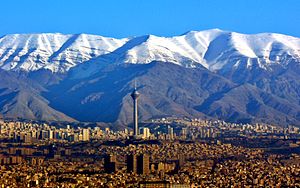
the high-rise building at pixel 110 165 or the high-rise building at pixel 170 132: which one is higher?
the high-rise building at pixel 170 132

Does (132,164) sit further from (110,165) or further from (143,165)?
(110,165)

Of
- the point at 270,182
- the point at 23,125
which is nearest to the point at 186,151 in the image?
the point at 270,182

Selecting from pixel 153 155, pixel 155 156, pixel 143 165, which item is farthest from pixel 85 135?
pixel 143 165

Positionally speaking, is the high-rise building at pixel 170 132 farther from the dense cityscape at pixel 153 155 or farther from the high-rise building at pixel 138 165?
the high-rise building at pixel 138 165

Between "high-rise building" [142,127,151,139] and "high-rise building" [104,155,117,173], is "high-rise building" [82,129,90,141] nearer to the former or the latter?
"high-rise building" [142,127,151,139]

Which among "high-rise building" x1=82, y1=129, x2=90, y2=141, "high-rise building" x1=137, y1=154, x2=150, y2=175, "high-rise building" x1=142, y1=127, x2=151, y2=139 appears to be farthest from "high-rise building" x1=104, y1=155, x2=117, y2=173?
"high-rise building" x1=82, y1=129, x2=90, y2=141

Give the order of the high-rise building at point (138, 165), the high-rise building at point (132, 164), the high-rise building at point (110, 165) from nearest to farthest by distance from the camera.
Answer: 1. the high-rise building at point (138, 165)
2. the high-rise building at point (132, 164)
3. the high-rise building at point (110, 165)

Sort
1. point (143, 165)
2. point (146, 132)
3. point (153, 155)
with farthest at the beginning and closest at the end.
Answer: point (146, 132) → point (153, 155) → point (143, 165)

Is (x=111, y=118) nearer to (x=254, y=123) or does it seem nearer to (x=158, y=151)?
(x=254, y=123)

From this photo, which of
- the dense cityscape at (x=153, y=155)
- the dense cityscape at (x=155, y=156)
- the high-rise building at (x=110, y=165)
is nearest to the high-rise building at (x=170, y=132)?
the dense cityscape at (x=155, y=156)

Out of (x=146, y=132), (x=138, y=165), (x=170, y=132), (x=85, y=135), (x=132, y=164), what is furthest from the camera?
(x=170, y=132)

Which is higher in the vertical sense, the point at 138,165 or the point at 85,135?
the point at 85,135
